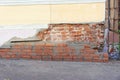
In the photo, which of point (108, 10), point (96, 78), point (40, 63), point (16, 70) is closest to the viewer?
point (96, 78)

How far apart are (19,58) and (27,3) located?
4.03ft

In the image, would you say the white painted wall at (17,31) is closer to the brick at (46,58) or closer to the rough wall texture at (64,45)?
the rough wall texture at (64,45)

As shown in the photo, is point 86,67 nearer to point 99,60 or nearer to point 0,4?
point 99,60

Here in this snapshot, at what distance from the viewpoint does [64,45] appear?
771cm

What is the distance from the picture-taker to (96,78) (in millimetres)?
6285

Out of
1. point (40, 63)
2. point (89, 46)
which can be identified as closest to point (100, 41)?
point (89, 46)

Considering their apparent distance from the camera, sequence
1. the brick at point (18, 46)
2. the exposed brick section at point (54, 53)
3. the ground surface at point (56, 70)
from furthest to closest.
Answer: the brick at point (18, 46), the exposed brick section at point (54, 53), the ground surface at point (56, 70)

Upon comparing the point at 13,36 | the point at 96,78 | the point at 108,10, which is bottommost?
the point at 96,78

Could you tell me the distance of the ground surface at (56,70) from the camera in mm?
6359

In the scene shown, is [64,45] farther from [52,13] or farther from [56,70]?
[56,70]

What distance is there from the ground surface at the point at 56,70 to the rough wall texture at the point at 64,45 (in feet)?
0.69

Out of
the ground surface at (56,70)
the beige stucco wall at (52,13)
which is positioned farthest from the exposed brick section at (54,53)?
the beige stucco wall at (52,13)

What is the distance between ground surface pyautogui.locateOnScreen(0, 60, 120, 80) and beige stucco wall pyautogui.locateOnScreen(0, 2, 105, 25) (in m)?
0.94

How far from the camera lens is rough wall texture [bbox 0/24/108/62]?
7.68 meters
